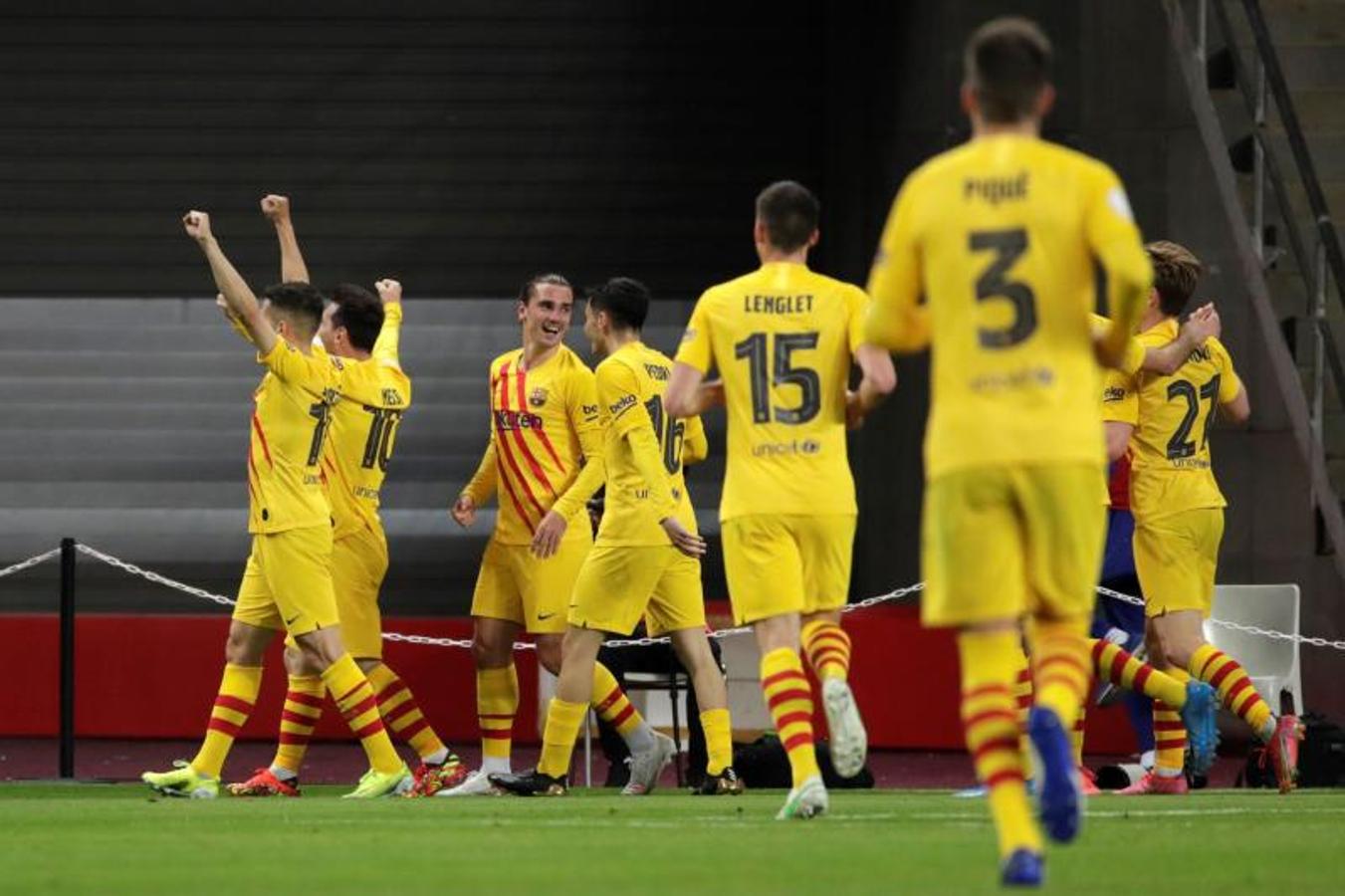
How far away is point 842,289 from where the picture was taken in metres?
9.62

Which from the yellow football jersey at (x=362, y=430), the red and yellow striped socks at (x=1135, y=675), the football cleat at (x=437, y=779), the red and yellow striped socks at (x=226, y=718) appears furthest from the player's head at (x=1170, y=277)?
the red and yellow striped socks at (x=226, y=718)

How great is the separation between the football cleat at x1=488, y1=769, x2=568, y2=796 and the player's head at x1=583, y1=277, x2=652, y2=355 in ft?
6.47

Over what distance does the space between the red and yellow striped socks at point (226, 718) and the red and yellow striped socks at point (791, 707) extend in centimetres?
356

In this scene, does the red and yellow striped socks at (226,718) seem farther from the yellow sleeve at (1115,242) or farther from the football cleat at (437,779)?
the yellow sleeve at (1115,242)

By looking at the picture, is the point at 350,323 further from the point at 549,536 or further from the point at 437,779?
the point at 437,779

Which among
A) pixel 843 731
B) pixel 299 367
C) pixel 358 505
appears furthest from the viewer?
pixel 358 505

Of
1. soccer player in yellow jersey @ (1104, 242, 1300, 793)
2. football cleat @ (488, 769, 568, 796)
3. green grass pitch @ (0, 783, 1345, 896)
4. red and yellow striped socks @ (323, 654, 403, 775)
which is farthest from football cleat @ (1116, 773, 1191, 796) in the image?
red and yellow striped socks @ (323, 654, 403, 775)

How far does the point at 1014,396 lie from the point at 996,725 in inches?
32.8

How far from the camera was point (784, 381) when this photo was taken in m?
9.52

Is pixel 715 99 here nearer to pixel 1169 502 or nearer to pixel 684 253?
pixel 684 253

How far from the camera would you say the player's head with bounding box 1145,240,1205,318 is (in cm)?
1168

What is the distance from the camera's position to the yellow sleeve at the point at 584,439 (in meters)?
12.1

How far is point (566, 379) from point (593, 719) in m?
4.13

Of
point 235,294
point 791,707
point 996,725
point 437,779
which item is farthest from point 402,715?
A: point 996,725
